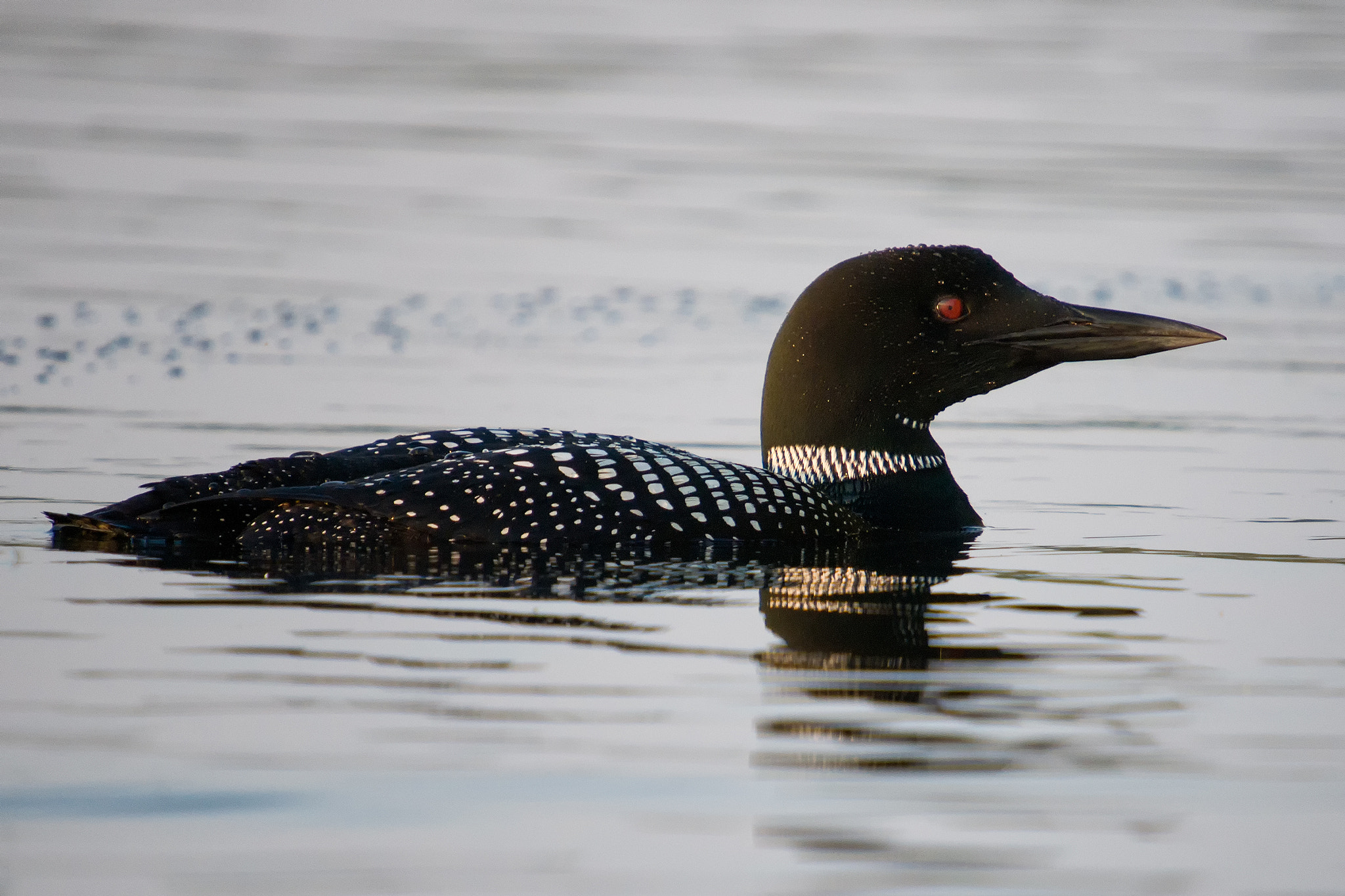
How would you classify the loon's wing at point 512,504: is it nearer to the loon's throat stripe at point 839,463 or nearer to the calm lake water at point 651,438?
the calm lake water at point 651,438

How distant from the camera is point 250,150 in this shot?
13.0 metres

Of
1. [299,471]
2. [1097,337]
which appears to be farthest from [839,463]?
[299,471]

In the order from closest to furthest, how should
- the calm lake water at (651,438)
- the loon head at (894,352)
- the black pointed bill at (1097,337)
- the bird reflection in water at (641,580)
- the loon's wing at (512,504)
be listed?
the calm lake water at (651,438) < the bird reflection in water at (641,580) < the loon's wing at (512,504) < the black pointed bill at (1097,337) < the loon head at (894,352)

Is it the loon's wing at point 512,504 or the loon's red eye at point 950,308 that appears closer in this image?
the loon's wing at point 512,504

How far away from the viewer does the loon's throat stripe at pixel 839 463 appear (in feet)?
16.4

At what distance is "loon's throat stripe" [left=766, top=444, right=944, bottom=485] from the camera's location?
16.4 feet

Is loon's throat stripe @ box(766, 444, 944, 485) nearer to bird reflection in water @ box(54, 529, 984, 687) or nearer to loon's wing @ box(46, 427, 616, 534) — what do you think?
bird reflection in water @ box(54, 529, 984, 687)

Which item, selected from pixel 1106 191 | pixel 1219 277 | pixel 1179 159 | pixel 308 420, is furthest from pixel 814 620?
pixel 1179 159

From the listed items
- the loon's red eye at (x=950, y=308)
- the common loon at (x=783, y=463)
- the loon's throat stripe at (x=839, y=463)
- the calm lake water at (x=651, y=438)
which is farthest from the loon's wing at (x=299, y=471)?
the loon's red eye at (x=950, y=308)

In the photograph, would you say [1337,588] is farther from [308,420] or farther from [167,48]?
[167,48]

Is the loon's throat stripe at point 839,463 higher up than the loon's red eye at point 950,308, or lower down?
lower down

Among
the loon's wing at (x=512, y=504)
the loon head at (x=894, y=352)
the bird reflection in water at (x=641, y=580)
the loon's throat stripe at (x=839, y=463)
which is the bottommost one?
the bird reflection in water at (x=641, y=580)

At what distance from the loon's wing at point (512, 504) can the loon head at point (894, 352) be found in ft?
2.20

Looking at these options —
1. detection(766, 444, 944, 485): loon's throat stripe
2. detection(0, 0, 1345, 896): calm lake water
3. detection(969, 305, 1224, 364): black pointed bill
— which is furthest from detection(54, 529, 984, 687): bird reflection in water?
detection(969, 305, 1224, 364): black pointed bill
